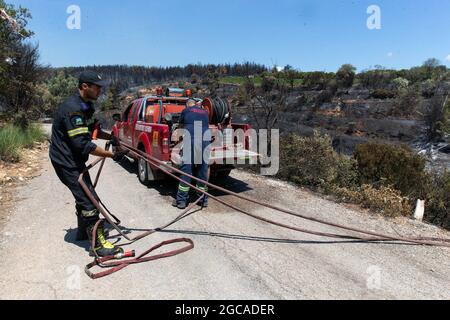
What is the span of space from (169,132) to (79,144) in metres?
3.01

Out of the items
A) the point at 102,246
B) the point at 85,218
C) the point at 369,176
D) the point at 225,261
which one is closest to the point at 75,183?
the point at 85,218

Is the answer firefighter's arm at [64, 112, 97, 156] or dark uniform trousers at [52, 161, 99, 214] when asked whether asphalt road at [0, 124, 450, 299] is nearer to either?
dark uniform trousers at [52, 161, 99, 214]

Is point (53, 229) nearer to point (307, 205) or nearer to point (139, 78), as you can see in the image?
point (307, 205)

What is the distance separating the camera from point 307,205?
6.36m

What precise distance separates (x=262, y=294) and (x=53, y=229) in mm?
3208

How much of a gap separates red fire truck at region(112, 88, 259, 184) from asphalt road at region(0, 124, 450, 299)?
3.45ft

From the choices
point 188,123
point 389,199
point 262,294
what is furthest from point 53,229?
point 389,199

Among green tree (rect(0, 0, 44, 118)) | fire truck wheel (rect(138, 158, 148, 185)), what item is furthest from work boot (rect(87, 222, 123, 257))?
green tree (rect(0, 0, 44, 118))

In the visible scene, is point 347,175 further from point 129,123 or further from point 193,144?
point 129,123

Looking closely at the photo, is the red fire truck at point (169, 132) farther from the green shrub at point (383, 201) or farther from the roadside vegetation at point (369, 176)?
the green shrub at point (383, 201)

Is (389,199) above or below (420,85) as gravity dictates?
below

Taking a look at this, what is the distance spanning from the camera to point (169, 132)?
6.62 metres

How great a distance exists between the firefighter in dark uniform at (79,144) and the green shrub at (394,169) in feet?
19.2
